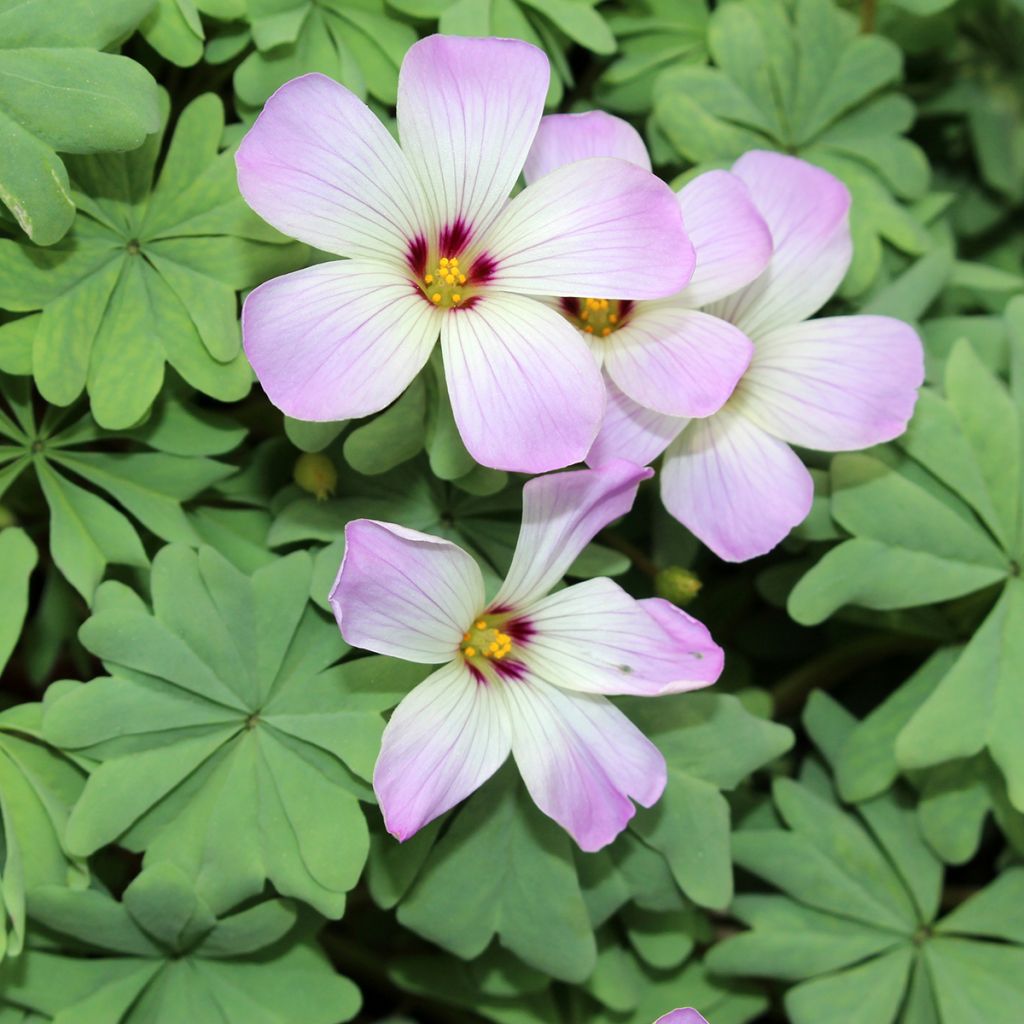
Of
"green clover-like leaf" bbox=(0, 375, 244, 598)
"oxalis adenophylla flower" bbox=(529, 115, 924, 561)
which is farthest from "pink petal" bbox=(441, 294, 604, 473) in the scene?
"green clover-like leaf" bbox=(0, 375, 244, 598)

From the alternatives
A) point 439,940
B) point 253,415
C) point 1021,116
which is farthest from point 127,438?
point 1021,116

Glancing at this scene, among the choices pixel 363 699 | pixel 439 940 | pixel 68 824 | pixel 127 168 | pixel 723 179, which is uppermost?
pixel 723 179

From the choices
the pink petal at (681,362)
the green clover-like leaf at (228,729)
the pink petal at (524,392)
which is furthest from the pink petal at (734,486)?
the green clover-like leaf at (228,729)

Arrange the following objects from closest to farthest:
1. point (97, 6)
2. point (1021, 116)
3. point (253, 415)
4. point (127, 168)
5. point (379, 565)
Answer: point (379, 565), point (97, 6), point (127, 168), point (253, 415), point (1021, 116)

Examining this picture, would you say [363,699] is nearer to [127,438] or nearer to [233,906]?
[233,906]

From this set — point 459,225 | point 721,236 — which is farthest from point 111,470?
point 721,236

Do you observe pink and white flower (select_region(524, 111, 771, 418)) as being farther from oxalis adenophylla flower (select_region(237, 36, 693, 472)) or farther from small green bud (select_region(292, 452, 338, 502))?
small green bud (select_region(292, 452, 338, 502))

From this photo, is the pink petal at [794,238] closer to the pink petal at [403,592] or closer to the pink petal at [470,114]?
the pink petal at [470,114]
